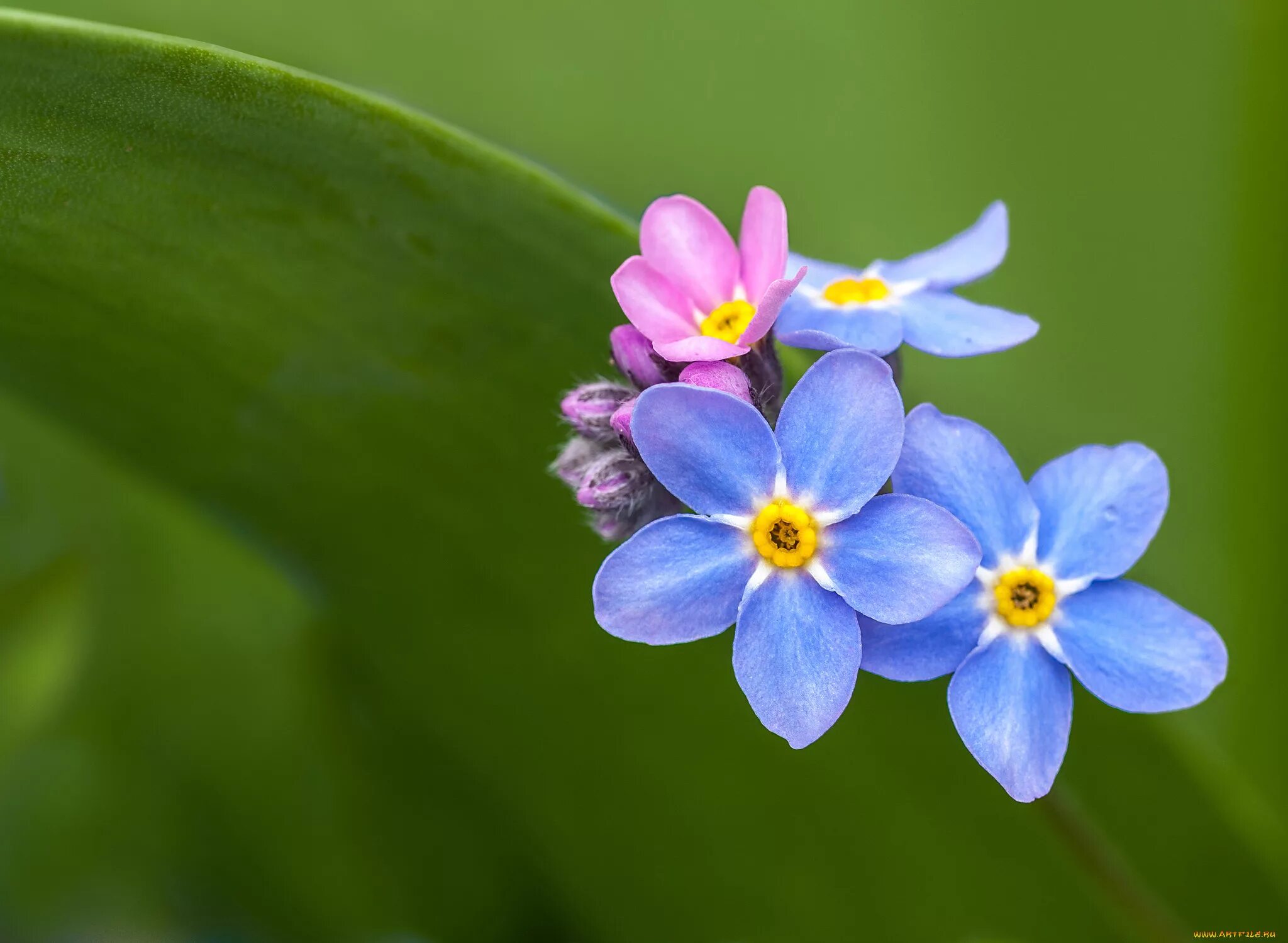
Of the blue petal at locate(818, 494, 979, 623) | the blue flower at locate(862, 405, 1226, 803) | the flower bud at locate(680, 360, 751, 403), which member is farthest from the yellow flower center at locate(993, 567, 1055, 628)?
the flower bud at locate(680, 360, 751, 403)

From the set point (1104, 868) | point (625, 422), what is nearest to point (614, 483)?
point (625, 422)

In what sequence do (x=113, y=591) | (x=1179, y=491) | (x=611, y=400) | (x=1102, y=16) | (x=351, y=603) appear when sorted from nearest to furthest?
(x=611, y=400)
(x=351, y=603)
(x=113, y=591)
(x=1179, y=491)
(x=1102, y=16)

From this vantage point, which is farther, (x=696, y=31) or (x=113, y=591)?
(x=696, y=31)

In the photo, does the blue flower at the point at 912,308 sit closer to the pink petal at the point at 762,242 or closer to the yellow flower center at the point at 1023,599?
the pink petal at the point at 762,242

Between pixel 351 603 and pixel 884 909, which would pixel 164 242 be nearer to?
pixel 351 603

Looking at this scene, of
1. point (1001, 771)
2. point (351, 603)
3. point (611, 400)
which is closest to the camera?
point (1001, 771)

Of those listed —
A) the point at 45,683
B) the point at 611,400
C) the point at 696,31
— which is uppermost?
the point at 696,31

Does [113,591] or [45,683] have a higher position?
[113,591]

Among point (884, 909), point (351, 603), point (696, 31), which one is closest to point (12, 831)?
point (351, 603)
